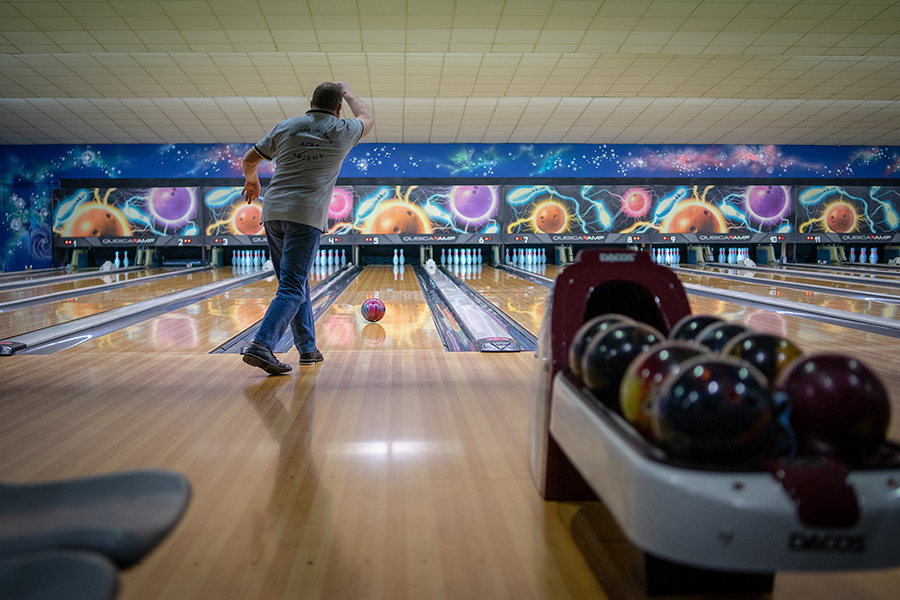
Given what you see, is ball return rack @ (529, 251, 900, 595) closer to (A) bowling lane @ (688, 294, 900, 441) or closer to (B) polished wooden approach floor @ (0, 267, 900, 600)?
(B) polished wooden approach floor @ (0, 267, 900, 600)

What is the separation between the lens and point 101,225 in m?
8.20

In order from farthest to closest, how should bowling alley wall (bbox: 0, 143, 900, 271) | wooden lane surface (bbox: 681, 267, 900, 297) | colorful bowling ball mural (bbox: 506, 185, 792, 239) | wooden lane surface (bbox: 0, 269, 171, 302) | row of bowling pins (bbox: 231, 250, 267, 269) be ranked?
colorful bowling ball mural (bbox: 506, 185, 792, 239) < row of bowling pins (bbox: 231, 250, 267, 269) < bowling alley wall (bbox: 0, 143, 900, 271) < wooden lane surface (bbox: 681, 267, 900, 297) < wooden lane surface (bbox: 0, 269, 171, 302)

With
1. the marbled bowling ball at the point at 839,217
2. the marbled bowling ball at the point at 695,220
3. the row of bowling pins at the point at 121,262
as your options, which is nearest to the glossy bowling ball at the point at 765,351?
the marbled bowling ball at the point at 695,220

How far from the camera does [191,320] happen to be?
3764mm

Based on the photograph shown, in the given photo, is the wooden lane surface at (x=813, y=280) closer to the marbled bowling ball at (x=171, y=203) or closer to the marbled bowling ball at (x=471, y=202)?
the marbled bowling ball at (x=471, y=202)

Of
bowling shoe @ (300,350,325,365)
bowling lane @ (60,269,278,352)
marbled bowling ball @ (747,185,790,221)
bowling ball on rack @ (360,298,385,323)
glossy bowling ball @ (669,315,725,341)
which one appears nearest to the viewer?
glossy bowling ball @ (669,315,725,341)

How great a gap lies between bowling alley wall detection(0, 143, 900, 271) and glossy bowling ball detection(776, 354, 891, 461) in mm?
7655

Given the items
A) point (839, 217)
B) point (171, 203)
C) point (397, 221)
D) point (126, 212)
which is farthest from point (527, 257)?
point (126, 212)

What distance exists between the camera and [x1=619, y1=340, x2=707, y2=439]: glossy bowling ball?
0.84 m

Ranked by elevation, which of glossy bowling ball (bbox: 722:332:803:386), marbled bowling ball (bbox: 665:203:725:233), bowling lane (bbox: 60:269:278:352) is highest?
marbled bowling ball (bbox: 665:203:725:233)

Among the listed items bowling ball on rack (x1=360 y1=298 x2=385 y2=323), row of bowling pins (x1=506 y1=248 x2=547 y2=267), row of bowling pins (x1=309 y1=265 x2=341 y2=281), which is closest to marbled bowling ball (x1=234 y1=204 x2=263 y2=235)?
row of bowling pins (x1=309 y1=265 x2=341 y2=281)

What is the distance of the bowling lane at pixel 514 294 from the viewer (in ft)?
12.7

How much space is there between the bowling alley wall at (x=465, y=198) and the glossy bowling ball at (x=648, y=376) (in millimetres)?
7539

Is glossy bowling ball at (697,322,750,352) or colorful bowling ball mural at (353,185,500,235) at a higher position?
colorful bowling ball mural at (353,185,500,235)
